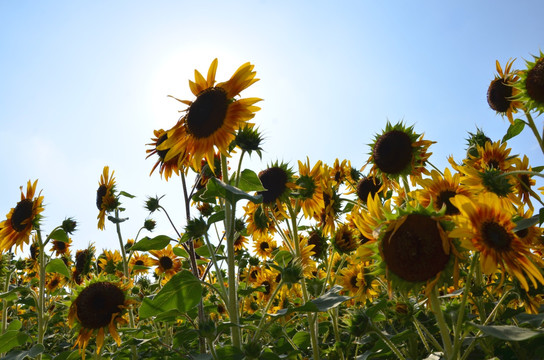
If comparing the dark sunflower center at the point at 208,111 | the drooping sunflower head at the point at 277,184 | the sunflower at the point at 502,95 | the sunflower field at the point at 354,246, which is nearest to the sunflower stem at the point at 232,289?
the sunflower field at the point at 354,246

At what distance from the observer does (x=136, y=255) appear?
720 centimetres

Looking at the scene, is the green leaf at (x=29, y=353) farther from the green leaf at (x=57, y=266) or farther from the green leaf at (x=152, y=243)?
the green leaf at (x=152, y=243)

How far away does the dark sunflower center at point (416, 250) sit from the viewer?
1.65 m

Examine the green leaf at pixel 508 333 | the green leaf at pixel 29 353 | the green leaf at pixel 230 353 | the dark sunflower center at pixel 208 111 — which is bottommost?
the green leaf at pixel 508 333

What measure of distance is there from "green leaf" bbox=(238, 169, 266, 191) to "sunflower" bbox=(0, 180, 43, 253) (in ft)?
8.20

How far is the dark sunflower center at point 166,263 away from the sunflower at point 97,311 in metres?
2.76

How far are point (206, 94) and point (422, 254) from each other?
1.70m

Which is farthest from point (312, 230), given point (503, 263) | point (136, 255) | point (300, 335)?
point (136, 255)

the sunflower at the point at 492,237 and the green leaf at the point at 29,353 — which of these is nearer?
the sunflower at the point at 492,237

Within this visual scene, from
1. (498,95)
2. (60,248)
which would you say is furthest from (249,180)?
(60,248)

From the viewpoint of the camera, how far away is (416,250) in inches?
64.9

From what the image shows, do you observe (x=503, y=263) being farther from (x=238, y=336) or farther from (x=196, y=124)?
(x=196, y=124)

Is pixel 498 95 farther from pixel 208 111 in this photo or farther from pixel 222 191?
pixel 222 191

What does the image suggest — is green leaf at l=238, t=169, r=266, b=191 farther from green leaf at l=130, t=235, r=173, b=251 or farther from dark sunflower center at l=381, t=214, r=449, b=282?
dark sunflower center at l=381, t=214, r=449, b=282
